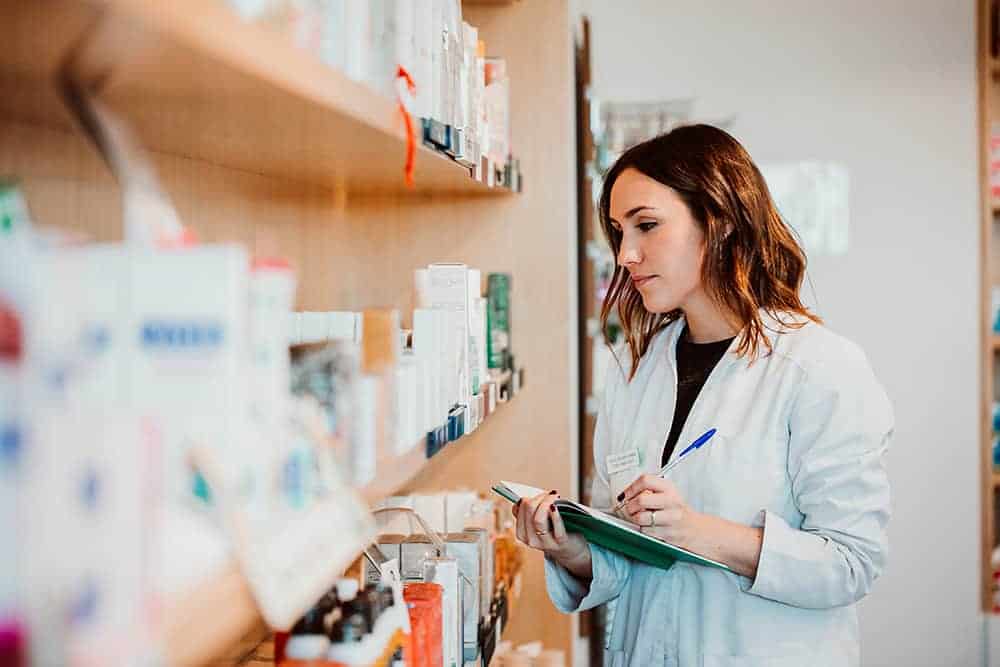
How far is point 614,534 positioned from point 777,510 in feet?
1.27

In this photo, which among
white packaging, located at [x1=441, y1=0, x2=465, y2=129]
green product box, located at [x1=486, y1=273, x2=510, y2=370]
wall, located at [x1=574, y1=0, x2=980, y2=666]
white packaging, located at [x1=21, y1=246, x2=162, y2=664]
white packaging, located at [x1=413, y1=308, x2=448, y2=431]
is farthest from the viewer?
wall, located at [x1=574, y1=0, x2=980, y2=666]

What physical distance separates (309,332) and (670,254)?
0.86 m

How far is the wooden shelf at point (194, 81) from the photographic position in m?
0.68

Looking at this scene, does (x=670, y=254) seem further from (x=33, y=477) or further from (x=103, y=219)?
(x=33, y=477)

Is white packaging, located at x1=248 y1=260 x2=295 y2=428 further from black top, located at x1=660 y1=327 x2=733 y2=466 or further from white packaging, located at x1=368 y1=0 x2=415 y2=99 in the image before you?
black top, located at x1=660 y1=327 x2=733 y2=466

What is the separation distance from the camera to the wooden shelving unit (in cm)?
73

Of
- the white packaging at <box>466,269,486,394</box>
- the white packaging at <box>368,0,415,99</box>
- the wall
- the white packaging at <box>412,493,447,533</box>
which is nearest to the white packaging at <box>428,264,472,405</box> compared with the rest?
the white packaging at <box>466,269,486,394</box>

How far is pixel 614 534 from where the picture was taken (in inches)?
77.8

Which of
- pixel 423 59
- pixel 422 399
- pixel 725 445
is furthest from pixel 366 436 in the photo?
pixel 725 445

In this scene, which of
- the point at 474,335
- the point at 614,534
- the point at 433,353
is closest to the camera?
the point at 433,353

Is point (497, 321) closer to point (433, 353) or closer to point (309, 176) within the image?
point (309, 176)

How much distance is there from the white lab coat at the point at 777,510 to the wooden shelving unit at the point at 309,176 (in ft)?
2.16

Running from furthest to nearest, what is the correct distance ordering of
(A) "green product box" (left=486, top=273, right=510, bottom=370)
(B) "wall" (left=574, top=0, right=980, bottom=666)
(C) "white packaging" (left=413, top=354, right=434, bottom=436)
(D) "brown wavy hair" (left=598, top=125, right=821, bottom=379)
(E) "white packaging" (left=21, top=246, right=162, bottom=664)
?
(B) "wall" (left=574, top=0, right=980, bottom=666)
(A) "green product box" (left=486, top=273, right=510, bottom=370)
(D) "brown wavy hair" (left=598, top=125, right=821, bottom=379)
(C) "white packaging" (left=413, top=354, right=434, bottom=436)
(E) "white packaging" (left=21, top=246, right=162, bottom=664)

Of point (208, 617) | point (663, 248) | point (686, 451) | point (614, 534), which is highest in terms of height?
point (663, 248)
